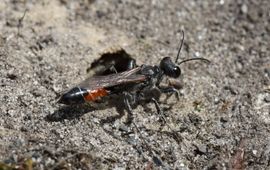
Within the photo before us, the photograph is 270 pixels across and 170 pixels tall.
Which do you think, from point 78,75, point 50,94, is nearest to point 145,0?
point 78,75

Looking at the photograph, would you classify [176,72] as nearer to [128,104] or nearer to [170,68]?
[170,68]

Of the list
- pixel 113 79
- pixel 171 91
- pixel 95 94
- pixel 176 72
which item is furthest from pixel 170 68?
pixel 95 94

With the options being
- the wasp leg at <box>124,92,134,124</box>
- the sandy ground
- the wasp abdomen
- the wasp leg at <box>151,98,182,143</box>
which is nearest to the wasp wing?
the wasp abdomen

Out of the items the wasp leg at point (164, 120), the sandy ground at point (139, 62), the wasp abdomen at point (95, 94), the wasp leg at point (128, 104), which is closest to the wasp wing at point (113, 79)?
the wasp abdomen at point (95, 94)

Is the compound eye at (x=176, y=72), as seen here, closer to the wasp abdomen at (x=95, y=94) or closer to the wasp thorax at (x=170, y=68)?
the wasp thorax at (x=170, y=68)

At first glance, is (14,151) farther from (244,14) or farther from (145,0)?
(244,14)

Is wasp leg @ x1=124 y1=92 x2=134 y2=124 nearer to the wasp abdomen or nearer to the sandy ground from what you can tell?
the sandy ground
